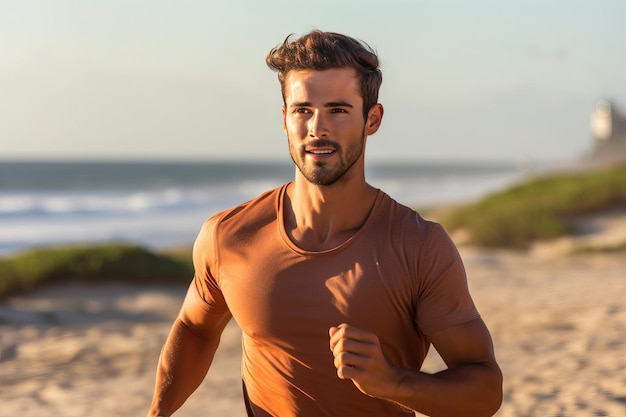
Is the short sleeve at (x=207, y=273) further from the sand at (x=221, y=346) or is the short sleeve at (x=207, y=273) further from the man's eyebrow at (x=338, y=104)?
the sand at (x=221, y=346)

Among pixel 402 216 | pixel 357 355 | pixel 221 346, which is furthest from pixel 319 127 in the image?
pixel 221 346

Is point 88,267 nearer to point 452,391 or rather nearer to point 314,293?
point 314,293

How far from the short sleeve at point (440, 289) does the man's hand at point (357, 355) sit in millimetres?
276

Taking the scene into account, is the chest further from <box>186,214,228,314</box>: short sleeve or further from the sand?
the sand

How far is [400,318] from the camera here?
231 cm

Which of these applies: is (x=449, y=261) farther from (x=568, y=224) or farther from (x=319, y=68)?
(x=568, y=224)

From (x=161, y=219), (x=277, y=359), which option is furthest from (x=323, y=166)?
(x=161, y=219)

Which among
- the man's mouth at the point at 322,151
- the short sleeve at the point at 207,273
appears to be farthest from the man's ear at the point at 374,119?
the short sleeve at the point at 207,273

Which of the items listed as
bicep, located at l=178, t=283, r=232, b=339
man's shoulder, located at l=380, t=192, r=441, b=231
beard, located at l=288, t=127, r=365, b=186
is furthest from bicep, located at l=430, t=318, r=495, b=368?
bicep, located at l=178, t=283, r=232, b=339

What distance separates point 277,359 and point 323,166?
58cm

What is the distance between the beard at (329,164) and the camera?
7.61 feet

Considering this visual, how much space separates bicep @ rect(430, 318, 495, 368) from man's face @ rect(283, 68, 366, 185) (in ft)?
1.72

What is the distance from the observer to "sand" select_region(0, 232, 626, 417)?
228 inches

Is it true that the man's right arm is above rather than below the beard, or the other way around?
below
